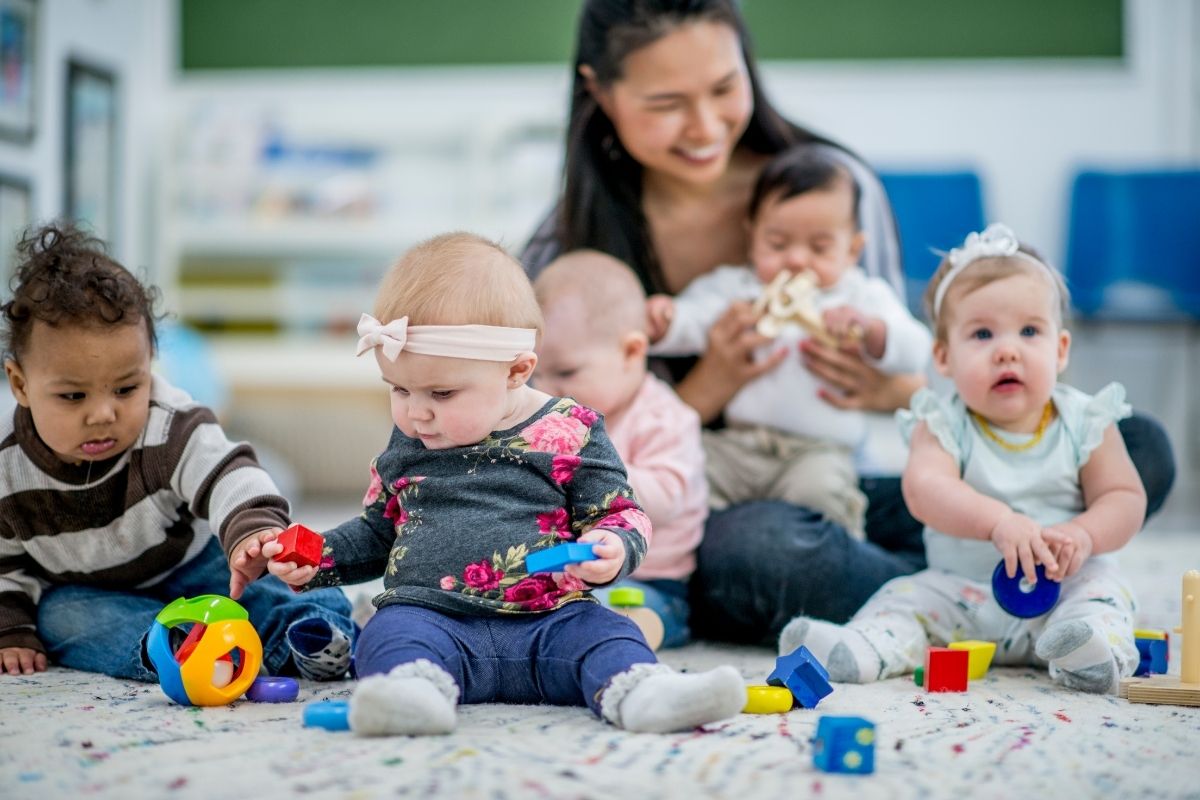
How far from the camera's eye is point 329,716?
105cm

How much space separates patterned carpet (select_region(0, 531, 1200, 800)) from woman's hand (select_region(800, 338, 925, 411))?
0.57 metres

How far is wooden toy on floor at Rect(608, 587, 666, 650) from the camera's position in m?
1.45

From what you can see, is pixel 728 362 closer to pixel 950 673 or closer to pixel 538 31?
pixel 950 673

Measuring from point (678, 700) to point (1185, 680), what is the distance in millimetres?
548

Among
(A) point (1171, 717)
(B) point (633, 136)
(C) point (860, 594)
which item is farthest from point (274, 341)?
(A) point (1171, 717)

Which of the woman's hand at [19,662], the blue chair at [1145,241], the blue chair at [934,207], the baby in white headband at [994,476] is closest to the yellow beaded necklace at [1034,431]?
the baby in white headband at [994,476]

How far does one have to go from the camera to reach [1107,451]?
4.77 feet

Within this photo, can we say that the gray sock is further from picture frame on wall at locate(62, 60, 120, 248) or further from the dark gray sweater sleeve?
picture frame on wall at locate(62, 60, 120, 248)

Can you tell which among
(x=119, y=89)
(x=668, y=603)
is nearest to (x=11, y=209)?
(x=119, y=89)

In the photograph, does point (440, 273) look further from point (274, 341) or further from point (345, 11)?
point (345, 11)

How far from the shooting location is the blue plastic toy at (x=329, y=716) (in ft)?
3.44

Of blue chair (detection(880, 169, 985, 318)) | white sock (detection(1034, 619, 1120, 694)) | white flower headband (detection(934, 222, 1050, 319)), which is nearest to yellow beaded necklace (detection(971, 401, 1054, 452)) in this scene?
white flower headband (detection(934, 222, 1050, 319))

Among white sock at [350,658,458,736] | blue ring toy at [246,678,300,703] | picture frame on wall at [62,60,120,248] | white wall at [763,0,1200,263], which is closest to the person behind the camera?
white sock at [350,658,458,736]

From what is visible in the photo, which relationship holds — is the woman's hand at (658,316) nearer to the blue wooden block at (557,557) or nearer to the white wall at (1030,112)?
the blue wooden block at (557,557)
